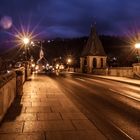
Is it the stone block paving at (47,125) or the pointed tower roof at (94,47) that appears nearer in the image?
the stone block paving at (47,125)

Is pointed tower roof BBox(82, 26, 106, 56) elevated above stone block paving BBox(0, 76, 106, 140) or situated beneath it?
elevated above

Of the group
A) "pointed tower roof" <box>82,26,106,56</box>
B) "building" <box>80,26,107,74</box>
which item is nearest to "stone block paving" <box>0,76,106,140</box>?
"building" <box>80,26,107,74</box>

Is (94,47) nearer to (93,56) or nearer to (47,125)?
(93,56)

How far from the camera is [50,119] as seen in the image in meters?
11.5

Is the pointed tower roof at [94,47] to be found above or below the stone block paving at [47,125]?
above

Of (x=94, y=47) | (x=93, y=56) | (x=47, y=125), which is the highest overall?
(x=94, y=47)

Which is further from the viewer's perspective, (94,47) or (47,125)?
(94,47)

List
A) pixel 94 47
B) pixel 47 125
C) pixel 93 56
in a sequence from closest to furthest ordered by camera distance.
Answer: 1. pixel 47 125
2. pixel 93 56
3. pixel 94 47

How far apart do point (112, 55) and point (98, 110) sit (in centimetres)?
9705

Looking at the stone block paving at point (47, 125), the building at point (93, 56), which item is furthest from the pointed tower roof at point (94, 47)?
the stone block paving at point (47, 125)

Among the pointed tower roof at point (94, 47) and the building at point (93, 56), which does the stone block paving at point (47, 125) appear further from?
the pointed tower roof at point (94, 47)

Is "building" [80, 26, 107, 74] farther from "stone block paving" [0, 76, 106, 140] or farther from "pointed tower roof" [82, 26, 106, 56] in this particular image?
"stone block paving" [0, 76, 106, 140]

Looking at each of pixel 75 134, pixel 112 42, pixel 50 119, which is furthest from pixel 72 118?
pixel 112 42

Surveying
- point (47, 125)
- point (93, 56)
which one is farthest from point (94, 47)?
point (47, 125)
